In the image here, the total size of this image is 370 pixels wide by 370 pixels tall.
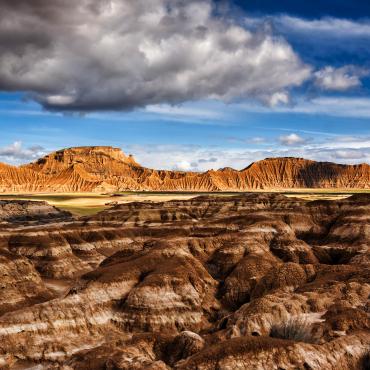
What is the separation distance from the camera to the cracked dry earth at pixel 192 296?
30.7 metres

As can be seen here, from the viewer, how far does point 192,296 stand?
153ft

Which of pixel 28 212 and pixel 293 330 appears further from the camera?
pixel 28 212

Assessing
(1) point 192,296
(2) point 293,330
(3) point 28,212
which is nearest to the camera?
(2) point 293,330

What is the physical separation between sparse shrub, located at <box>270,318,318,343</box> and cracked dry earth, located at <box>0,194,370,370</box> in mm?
107

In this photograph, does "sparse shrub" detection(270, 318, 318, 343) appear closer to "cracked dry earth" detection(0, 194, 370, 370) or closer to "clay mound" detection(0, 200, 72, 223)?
"cracked dry earth" detection(0, 194, 370, 370)

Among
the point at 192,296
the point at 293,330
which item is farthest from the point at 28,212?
the point at 293,330

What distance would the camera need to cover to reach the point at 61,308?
4112cm

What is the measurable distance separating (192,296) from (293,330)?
42.7ft

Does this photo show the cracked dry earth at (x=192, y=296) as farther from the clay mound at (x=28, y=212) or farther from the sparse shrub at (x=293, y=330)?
the clay mound at (x=28, y=212)

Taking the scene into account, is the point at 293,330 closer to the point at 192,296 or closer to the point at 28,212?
the point at 192,296

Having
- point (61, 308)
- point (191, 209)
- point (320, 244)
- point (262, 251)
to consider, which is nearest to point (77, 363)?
point (61, 308)

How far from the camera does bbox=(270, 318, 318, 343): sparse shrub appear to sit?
34.7m

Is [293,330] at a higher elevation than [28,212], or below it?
below

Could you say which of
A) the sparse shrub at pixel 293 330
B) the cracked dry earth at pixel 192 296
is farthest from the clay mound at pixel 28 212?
the sparse shrub at pixel 293 330
